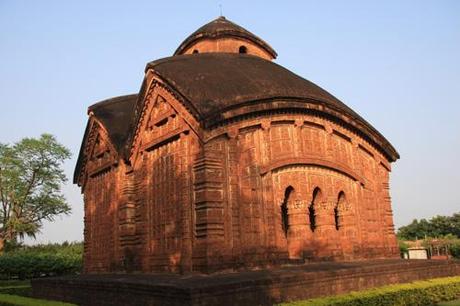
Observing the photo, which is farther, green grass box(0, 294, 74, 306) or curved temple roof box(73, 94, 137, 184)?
curved temple roof box(73, 94, 137, 184)

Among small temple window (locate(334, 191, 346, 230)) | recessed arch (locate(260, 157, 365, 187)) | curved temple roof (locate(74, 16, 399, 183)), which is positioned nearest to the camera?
curved temple roof (locate(74, 16, 399, 183))

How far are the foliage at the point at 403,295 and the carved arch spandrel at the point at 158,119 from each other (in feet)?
16.5

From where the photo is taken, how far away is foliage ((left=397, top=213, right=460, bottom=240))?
210 ft

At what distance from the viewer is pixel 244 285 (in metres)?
8.52

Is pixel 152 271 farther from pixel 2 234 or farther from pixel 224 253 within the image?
pixel 2 234

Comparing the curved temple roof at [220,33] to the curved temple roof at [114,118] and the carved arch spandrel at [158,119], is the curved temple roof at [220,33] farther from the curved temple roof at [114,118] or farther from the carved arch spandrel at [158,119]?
the carved arch spandrel at [158,119]

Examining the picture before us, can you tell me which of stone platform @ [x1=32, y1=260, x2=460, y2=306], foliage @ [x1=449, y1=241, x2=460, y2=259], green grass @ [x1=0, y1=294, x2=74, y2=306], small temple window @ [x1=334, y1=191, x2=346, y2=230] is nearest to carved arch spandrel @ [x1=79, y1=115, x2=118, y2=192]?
stone platform @ [x1=32, y1=260, x2=460, y2=306]

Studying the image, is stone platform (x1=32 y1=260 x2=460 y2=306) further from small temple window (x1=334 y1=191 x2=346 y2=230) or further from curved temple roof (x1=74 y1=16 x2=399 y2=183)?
curved temple roof (x1=74 y1=16 x2=399 y2=183)

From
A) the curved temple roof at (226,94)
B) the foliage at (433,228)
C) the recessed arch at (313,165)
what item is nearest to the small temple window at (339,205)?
the recessed arch at (313,165)

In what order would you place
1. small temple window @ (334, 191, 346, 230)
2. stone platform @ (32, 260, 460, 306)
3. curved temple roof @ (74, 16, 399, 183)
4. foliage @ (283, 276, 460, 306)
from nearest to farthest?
stone platform @ (32, 260, 460, 306), foliage @ (283, 276, 460, 306), curved temple roof @ (74, 16, 399, 183), small temple window @ (334, 191, 346, 230)

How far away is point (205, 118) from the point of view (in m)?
10.8

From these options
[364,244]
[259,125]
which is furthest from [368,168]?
[259,125]

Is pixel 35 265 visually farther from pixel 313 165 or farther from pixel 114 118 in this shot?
pixel 313 165

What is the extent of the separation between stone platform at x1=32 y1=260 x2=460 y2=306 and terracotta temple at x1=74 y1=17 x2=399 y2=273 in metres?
1.01
